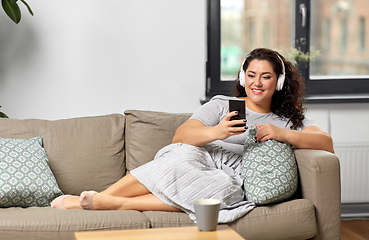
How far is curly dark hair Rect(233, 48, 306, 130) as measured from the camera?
1.91m

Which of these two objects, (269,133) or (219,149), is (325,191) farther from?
(219,149)

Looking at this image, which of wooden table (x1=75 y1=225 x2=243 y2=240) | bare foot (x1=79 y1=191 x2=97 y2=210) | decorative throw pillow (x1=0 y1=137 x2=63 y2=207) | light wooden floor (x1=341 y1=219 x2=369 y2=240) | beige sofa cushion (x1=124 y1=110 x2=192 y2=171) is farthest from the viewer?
light wooden floor (x1=341 y1=219 x2=369 y2=240)

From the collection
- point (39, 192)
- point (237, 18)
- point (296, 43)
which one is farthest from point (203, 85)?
point (39, 192)

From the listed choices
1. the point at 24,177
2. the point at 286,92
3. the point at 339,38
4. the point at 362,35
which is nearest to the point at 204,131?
the point at 286,92

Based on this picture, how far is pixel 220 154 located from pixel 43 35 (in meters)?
1.52

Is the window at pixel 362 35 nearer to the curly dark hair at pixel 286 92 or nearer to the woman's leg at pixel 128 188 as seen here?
the curly dark hair at pixel 286 92

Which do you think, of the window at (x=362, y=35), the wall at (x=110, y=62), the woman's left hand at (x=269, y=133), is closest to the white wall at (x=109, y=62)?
the wall at (x=110, y=62)

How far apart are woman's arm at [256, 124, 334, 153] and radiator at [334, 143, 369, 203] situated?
95cm

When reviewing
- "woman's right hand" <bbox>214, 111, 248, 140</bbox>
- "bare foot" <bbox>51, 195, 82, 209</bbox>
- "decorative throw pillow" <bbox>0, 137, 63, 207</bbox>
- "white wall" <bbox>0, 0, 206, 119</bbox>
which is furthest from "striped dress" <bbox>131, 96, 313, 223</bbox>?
"white wall" <bbox>0, 0, 206, 119</bbox>

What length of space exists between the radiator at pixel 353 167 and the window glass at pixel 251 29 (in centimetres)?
81

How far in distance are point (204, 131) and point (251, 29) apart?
1429 mm

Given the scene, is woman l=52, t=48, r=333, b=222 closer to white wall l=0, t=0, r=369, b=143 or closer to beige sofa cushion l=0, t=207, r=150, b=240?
beige sofa cushion l=0, t=207, r=150, b=240

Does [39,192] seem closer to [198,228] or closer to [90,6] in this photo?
[198,228]

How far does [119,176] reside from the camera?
202cm
